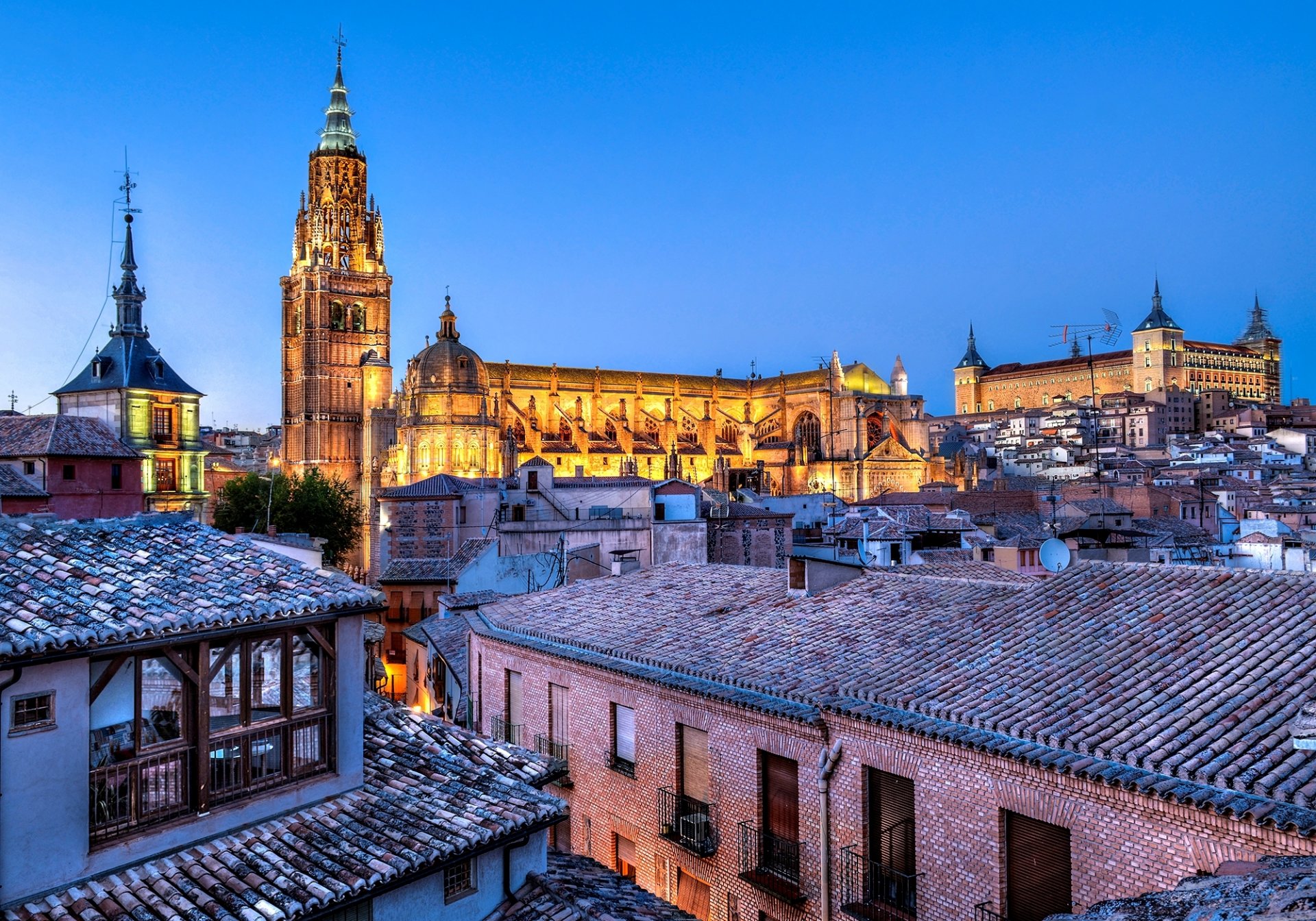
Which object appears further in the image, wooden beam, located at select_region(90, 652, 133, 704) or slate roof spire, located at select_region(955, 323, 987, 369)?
slate roof spire, located at select_region(955, 323, 987, 369)

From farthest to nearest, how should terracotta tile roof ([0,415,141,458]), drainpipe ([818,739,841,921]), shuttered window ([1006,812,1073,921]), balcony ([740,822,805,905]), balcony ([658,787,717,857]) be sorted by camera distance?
terracotta tile roof ([0,415,141,458]) < balcony ([658,787,717,857]) < balcony ([740,822,805,905]) < drainpipe ([818,739,841,921]) < shuttered window ([1006,812,1073,921])

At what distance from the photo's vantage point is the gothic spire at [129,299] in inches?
1747

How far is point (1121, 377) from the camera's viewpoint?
162m

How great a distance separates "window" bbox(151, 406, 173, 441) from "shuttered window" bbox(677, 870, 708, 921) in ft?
127

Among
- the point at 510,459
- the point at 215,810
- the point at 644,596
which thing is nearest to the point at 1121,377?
the point at 510,459

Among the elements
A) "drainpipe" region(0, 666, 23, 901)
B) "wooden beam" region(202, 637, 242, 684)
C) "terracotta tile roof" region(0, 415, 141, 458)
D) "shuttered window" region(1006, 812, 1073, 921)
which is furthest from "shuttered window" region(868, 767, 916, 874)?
"terracotta tile roof" region(0, 415, 141, 458)

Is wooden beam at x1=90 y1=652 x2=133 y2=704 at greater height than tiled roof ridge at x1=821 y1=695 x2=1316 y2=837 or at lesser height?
greater

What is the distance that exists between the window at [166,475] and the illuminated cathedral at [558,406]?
85.0 feet

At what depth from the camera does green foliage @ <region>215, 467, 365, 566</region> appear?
48672 mm

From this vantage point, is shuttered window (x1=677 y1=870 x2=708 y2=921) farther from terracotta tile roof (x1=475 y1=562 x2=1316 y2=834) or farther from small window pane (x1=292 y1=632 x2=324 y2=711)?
small window pane (x1=292 y1=632 x2=324 y2=711)

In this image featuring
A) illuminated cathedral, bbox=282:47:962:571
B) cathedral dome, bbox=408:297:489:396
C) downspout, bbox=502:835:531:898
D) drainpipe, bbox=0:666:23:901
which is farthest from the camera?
illuminated cathedral, bbox=282:47:962:571

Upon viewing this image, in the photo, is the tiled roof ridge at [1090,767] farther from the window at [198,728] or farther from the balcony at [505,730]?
the balcony at [505,730]

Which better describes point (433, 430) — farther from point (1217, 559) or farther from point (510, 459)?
point (1217, 559)

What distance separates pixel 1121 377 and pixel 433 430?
13834 cm
